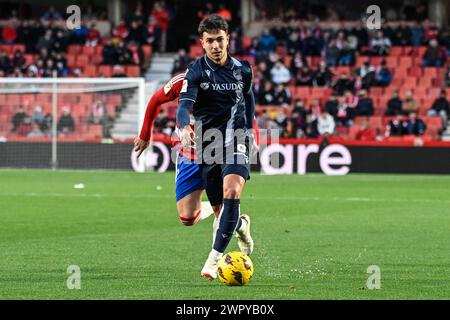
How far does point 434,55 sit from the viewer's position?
3195 centimetres

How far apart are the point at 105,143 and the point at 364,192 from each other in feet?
29.5

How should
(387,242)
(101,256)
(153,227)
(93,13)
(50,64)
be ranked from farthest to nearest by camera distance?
(93,13) < (50,64) < (153,227) < (387,242) < (101,256)

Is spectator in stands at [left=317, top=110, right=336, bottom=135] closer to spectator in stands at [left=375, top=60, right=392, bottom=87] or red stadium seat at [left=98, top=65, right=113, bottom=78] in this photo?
spectator in stands at [left=375, top=60, right=392, bottom=87]

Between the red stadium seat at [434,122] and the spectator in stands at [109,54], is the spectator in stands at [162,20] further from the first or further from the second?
the red stadium seat at [434,122]

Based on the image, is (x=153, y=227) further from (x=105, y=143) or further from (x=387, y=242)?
(x=105, y=143)

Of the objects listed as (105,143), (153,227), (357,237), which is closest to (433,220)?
(357,237)

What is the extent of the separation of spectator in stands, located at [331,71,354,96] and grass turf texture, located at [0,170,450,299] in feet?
25.9

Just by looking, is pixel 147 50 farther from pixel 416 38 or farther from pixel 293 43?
pixel 416 38

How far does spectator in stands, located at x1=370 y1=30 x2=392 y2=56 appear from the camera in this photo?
32.5m

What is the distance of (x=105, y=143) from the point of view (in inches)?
1127

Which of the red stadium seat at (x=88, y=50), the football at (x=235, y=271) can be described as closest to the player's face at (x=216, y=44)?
the football at (x=235, y=271)

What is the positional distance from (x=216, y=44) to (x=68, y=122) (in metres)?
19.8

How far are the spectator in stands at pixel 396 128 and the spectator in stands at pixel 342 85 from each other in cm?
245

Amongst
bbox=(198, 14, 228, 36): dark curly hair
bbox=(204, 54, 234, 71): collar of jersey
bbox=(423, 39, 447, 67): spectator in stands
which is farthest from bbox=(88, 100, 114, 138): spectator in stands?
bbox=(198, 14, 228, 36): dark curly hair
